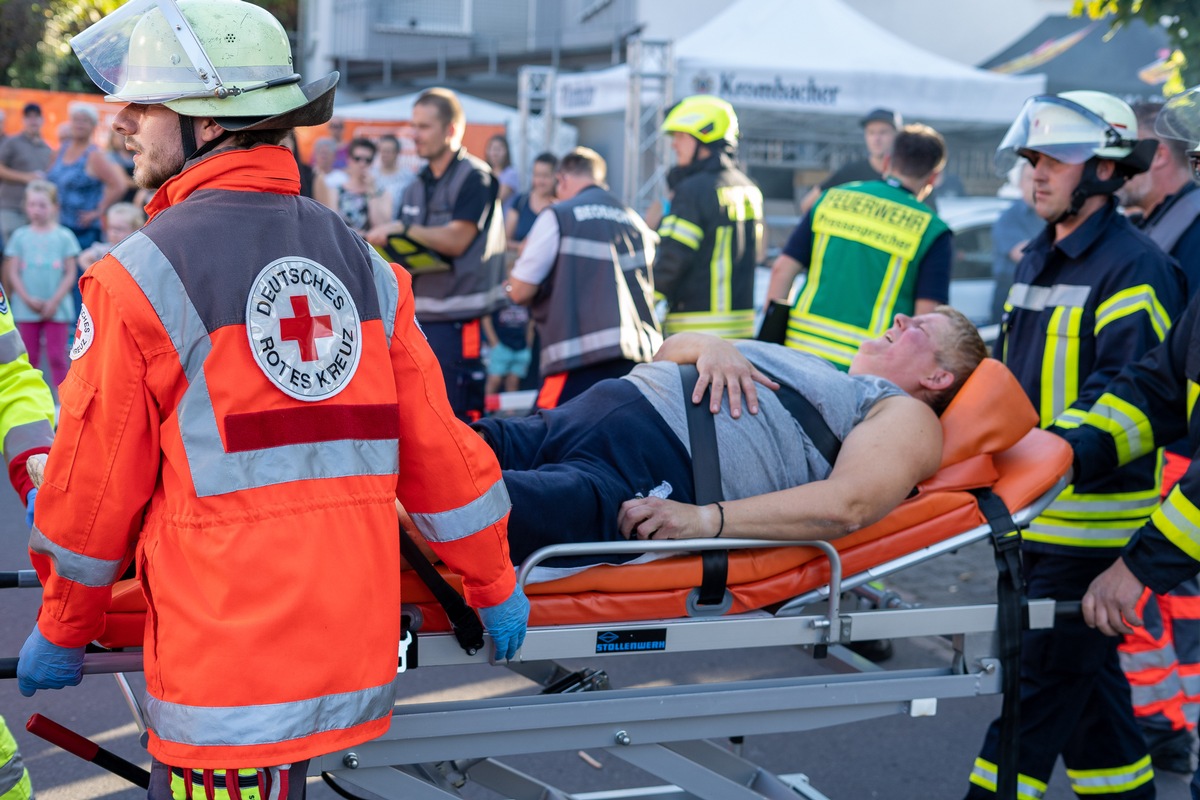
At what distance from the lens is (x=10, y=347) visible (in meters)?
2.56

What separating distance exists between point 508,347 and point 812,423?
639 centimetres

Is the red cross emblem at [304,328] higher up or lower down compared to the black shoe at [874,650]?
higher up

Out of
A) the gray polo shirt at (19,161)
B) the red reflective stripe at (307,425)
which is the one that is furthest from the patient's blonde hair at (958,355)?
the gray polo shirt at (19,161)

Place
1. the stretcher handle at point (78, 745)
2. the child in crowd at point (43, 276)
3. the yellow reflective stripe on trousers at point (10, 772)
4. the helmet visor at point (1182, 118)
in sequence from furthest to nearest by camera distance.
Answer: the child in crowd at point (43, 276) < the helmet visor at point (1182, 118) < the yellow reflective stripe on trousers at point (10, 772) < the stretcher handle at point (78, 745)

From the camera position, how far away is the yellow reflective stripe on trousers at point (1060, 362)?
10.7ft

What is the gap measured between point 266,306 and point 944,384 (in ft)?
6.60

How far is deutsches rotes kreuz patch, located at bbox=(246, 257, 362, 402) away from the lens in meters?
1.81

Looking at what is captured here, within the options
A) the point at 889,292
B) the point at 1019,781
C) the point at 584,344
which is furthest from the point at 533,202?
the point at 1019,781

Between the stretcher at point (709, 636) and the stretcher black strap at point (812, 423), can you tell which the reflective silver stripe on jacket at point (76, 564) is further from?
the stretcher black strap at point (812, 423)

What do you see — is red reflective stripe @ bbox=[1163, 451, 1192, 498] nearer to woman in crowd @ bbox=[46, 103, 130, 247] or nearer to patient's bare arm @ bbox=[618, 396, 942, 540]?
patient's bare arm @ bbox=[618, 396, 942, 540]

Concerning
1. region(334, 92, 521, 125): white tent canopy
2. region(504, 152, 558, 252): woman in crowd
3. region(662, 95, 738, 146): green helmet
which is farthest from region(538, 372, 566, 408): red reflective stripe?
region(334, 92, 521, 125): white tent canopy

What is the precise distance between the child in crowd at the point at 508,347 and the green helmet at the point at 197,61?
7093 millimetres

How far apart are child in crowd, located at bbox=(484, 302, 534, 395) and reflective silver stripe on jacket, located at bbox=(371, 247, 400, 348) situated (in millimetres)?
6997

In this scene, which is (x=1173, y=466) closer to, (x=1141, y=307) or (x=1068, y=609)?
Answer: (x=1141, y=307)
